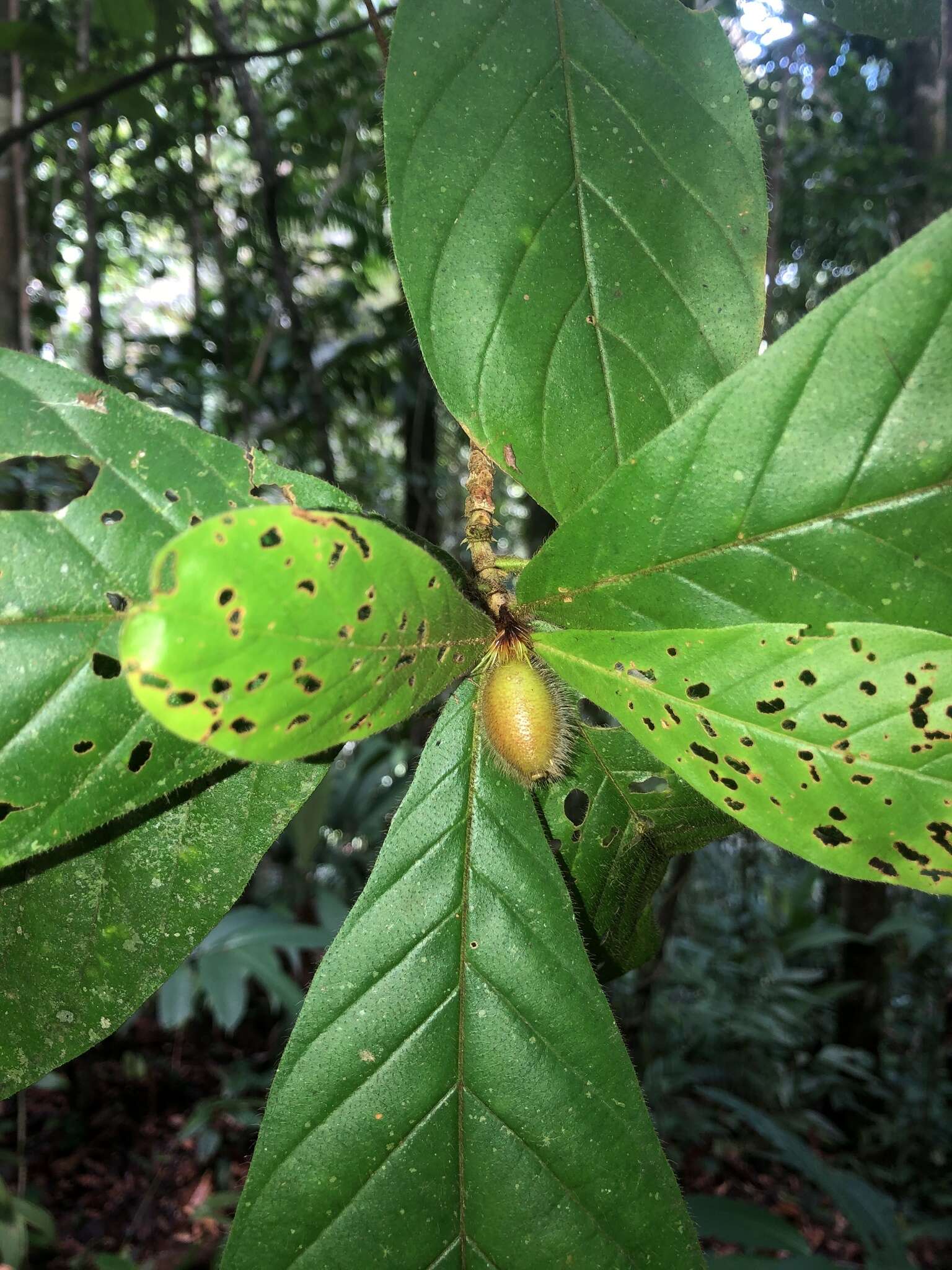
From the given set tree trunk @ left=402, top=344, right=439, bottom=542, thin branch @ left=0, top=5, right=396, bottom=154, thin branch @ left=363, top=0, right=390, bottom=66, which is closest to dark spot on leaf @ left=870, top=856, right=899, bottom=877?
thin branch @ left=363, top=0, right=390, bottom=66

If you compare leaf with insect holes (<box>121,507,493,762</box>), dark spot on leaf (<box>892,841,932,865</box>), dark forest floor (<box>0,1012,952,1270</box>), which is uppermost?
leaf with insect holes (<box>121,507,493,762</box>)

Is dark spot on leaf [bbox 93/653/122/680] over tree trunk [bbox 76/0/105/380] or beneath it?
beneath

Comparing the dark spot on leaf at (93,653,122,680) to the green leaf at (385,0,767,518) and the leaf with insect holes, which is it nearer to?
the leaf with insect holes

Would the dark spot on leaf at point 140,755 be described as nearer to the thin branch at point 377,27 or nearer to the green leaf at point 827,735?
the green leaf at point 827,735

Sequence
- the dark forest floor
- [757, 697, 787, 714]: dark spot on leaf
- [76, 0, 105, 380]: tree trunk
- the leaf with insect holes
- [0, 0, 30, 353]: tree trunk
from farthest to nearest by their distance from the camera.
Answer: the dark forest floor < [76, 0, 105, 380]: tree trunk < [0, 0, 30, 353]: tree trunk < [757, 697, 787, 714]: dark spot on leaf < the leaf with insect holes

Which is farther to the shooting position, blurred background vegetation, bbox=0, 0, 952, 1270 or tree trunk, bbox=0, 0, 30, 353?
blurred background vegetation, bbox=0, 0, 952, 1270

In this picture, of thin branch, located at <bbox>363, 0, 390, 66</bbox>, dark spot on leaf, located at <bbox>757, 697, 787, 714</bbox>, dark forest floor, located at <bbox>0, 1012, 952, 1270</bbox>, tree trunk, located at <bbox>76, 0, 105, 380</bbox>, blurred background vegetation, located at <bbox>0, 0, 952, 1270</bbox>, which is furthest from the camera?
dark forest floor, located at <bbox>0, 1012, 952, 1270</bbox>
